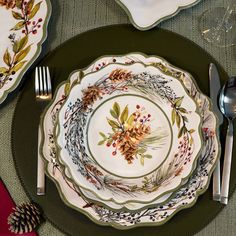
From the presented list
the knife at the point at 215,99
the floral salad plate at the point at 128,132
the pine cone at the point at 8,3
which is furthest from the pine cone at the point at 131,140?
the pine cone at the point at 8,3

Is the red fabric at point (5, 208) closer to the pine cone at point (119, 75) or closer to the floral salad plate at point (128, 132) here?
the floral salad plate at point (128, 132)

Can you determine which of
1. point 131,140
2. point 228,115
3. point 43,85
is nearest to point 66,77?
point 43,85

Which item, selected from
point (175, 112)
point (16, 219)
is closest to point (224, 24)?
point (175, 112)

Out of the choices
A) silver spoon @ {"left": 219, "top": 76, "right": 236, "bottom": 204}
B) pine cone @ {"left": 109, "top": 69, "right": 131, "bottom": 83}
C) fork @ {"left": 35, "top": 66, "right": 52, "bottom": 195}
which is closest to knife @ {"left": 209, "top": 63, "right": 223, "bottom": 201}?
silver spoon @ {"left": 219, "top": 76, "right": 236, "bottom": 204}

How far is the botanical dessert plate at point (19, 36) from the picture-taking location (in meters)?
0.67

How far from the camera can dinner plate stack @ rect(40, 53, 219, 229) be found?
59 cm

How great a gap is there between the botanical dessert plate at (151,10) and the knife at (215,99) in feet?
0.34

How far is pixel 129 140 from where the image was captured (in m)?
0.64

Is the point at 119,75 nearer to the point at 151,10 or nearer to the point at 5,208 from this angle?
the point at 151,10

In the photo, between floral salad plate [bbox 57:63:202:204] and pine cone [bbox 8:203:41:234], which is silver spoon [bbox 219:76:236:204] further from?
pine cone [bbox 8:203:41:234]

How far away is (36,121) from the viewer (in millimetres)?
658

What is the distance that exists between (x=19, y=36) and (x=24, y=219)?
279mm

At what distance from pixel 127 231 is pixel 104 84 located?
21cm

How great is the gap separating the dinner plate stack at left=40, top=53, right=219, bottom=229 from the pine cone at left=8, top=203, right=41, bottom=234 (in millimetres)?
51
